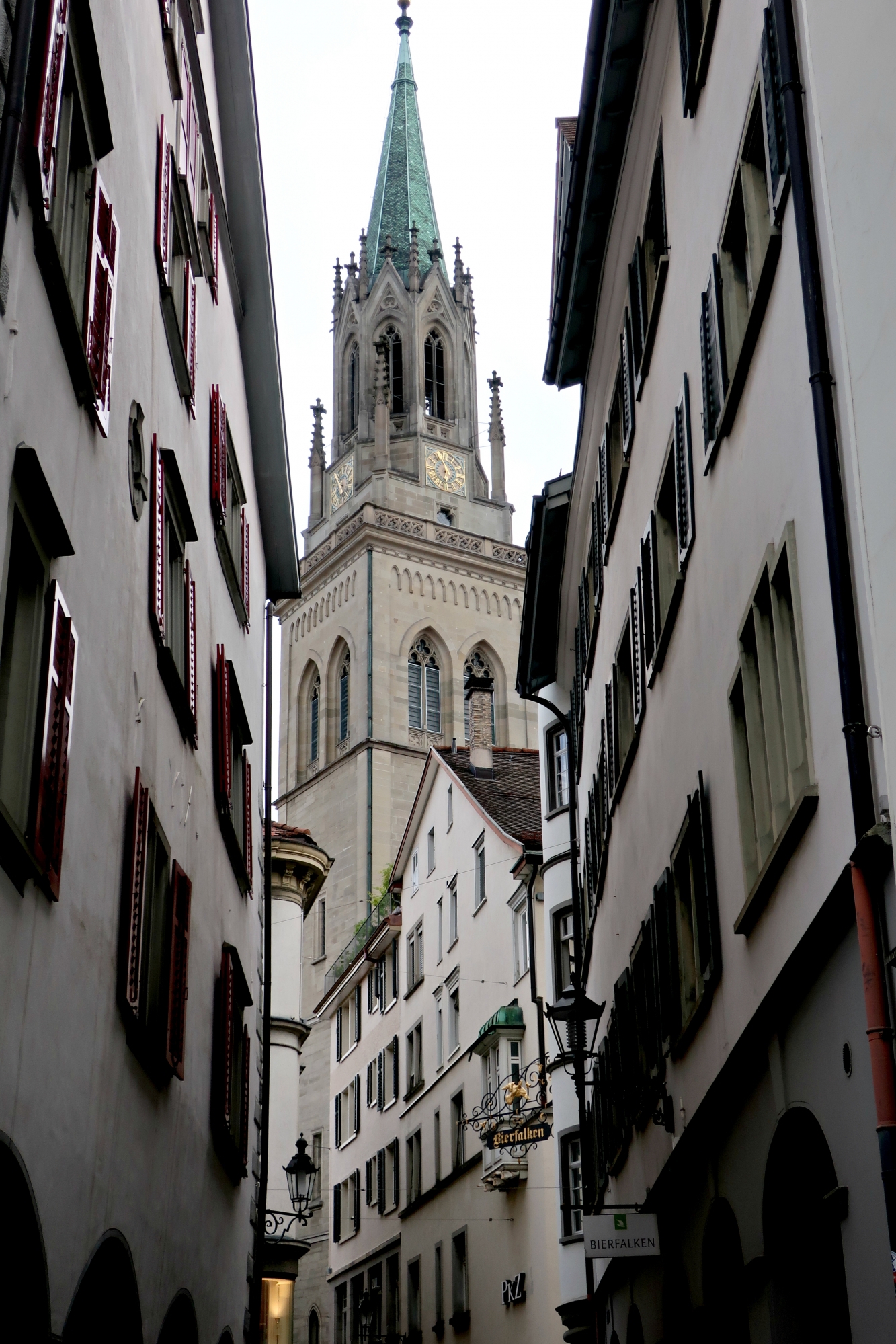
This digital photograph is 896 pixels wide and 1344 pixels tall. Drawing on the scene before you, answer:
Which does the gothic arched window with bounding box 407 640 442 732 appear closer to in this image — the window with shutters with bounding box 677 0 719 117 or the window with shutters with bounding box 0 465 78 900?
the window with shutters with bounding box 677 0 719 117

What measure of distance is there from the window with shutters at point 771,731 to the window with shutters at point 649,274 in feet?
16.0

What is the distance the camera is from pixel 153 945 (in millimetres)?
12445

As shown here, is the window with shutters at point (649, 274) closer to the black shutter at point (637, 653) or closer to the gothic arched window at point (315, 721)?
the black shutter at point (637, 653)

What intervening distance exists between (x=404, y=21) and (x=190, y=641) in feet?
337

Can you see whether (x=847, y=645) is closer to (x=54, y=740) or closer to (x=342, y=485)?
(x=54, y=740)

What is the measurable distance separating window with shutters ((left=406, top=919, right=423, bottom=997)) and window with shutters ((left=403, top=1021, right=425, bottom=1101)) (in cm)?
106

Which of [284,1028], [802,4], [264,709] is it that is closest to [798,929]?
[802,4]

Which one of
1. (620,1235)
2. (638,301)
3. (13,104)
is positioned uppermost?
(638,301)

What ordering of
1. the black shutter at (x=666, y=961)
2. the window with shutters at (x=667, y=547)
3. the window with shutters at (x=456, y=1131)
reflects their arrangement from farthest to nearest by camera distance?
the window with shutters at (x=456, y=1131) < the black shutter at (x=666, y=961) < the window with shutters at (x=667, y=547)

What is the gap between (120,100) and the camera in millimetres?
11352

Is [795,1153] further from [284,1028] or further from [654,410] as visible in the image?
[284,1028]

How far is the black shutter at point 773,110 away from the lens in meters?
10.1

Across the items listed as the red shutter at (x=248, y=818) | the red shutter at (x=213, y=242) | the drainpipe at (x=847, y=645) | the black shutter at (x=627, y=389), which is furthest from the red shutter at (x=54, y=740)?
the red shutter at (x=248, y=818)

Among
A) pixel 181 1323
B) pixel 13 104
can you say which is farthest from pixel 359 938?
pixel 13 104
